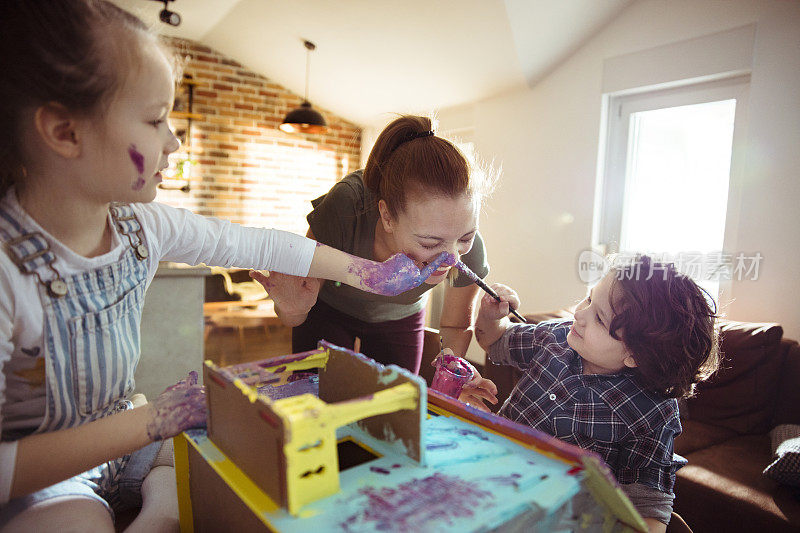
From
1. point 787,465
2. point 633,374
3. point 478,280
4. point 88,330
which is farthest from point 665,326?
point 88,330

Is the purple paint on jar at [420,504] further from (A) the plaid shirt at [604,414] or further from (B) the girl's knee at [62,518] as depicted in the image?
(A) the plaid shirt at [604,414]

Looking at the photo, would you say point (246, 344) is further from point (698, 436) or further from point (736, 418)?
point (736, 418)

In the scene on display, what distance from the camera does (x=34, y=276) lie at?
2.08ft

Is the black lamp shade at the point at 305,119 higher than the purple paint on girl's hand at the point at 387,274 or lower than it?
higher

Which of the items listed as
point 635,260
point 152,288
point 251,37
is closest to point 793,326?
point 635,260

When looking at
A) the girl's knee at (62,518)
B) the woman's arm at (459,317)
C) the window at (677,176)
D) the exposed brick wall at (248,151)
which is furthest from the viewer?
the exposed brick wall at (248,151)

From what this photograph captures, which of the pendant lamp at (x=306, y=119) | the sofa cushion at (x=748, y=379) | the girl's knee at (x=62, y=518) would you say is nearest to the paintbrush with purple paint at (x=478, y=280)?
the girl's knee at (x=62, y=518)

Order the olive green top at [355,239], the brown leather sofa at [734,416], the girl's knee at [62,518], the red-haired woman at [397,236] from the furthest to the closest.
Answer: the brown leather sofa at [734,416]
the olive green top at [355,239]
the red-haired woman at [397,236]
the girl's knee at [62,518]

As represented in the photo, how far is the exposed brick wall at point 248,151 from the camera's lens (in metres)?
5.19

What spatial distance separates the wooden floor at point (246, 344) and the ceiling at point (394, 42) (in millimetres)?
2329

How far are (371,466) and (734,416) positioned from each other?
6.93ft

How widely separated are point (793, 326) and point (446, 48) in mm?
2565

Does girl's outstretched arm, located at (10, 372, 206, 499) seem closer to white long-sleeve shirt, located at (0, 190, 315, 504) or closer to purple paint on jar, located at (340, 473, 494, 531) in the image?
white long-sleeve shirt, located at (0, 190, 315, 504)

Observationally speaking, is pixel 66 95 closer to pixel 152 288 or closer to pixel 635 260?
pixel 635 260
